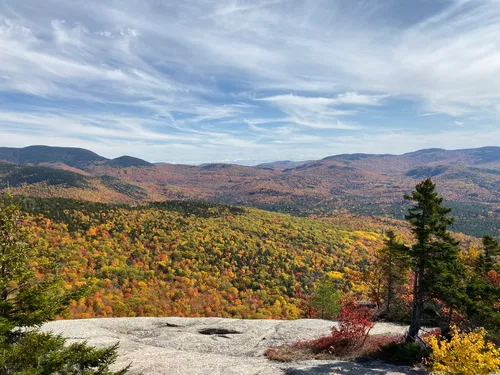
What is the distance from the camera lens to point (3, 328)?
13422mm

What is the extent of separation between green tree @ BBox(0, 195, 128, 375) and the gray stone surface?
2085mm

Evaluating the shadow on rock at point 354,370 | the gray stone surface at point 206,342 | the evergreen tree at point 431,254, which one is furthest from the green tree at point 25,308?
the evergreen tree at point 431,254

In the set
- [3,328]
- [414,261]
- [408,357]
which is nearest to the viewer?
[3,328]

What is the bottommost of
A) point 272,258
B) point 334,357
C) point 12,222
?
point 272,258

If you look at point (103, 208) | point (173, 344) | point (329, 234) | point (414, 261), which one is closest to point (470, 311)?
point (414, 261)

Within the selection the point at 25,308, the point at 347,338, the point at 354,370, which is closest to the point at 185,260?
the point at 347,338

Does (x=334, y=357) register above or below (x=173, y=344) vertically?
above

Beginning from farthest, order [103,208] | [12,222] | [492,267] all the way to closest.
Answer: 1. [103,208]
2. [492,267]
3. [12,222]

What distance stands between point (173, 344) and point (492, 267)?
44817 mm

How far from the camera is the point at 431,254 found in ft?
83.0

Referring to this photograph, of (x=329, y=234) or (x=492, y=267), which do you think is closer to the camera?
(x=492, y=267)

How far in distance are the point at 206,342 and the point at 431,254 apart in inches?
919

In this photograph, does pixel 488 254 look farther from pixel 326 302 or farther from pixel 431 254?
pixel 431 254

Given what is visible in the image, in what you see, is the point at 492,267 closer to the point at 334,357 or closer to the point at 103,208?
the point at 334,357
